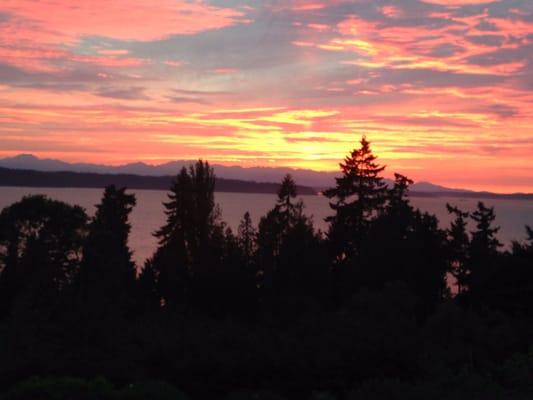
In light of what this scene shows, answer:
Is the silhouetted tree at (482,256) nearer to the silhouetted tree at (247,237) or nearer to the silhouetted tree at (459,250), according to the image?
the silhouetted tree at (459,250)

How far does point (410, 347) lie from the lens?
616 inches

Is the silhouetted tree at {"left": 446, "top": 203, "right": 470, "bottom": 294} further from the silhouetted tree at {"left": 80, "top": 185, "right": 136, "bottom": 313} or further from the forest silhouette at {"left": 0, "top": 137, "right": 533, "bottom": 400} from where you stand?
the silhouetted tree at {"left": 80, "top": 185, "right": 136, "bottom": 313}

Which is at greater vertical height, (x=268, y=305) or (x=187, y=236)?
(x=187, y=236)

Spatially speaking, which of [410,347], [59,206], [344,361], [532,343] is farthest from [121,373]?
[59,206]

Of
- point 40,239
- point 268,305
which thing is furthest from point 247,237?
point 268,305

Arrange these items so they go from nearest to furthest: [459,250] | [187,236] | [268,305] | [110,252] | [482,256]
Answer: [268,305] → [482,256] → [459,250] → [110,252] → [187,236]

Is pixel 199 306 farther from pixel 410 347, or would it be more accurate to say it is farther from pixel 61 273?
pixel 410 347

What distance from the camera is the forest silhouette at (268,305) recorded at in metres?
14.0

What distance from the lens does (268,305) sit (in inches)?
1319

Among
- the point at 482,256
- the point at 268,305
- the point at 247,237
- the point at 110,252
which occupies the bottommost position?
the point at 268,305

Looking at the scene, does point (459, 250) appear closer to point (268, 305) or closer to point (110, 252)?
point (268, 305)

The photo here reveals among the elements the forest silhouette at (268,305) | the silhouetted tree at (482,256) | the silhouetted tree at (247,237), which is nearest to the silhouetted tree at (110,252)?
the forest silhouette at (268,305)

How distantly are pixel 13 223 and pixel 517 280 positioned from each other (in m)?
35.6

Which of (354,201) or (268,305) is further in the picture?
→ (354,201)
